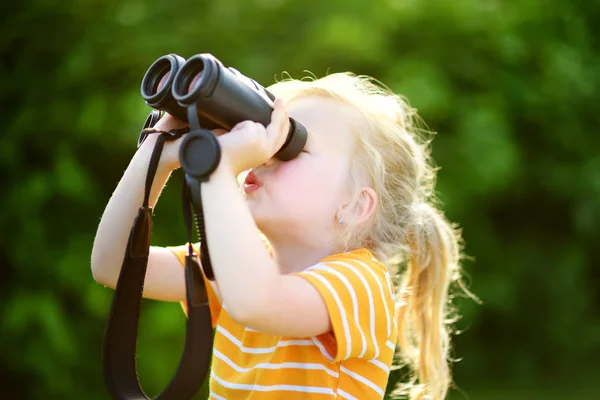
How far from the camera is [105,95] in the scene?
3.01 meters

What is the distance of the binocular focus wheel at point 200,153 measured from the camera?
4.28 ft

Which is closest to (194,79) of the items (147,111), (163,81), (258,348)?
(163,81)

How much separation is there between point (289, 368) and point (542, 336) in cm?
249

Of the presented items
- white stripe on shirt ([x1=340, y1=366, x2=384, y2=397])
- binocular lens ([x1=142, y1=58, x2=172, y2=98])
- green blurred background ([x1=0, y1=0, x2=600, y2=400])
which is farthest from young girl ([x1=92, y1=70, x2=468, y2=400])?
green blurred background ([x1=0, y1=0, x2=600, y2=400])

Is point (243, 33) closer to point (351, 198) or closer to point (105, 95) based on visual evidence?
point (105, 95)

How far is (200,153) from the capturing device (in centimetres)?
132

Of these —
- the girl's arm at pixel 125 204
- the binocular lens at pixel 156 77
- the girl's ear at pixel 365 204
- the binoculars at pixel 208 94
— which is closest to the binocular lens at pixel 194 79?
the binoculars at pixel 208 94

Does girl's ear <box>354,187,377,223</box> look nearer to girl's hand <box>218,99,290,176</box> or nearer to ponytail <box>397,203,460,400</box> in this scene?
ponytail <box>397,203,460,400</box>

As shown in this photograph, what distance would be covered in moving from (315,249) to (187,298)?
368 mm

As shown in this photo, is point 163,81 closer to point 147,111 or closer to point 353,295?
point 353,295

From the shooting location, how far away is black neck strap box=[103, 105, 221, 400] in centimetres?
132

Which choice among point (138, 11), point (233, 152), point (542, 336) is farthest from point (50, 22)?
point (542, 336)

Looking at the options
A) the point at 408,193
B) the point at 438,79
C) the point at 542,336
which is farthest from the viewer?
the point at 542,336

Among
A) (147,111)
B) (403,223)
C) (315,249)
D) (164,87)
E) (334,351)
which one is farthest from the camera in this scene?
(147,111)
